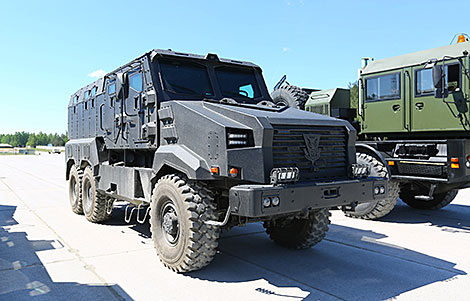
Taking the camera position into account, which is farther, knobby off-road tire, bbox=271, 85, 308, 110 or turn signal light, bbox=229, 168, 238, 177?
knobby off-road tire, bbox=271, 85, 308, 110

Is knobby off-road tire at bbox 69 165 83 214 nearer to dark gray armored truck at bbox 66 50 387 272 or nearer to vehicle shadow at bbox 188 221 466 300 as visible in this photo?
dark gray armored truck at bbox 66 50 387 272

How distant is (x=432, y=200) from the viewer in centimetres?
938

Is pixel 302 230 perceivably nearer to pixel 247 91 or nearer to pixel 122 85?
pixel 247 91

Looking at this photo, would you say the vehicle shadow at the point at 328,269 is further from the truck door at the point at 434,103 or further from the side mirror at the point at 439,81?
the side mirror at the point at 439,81

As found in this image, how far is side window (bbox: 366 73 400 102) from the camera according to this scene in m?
8.22

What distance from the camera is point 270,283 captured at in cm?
450

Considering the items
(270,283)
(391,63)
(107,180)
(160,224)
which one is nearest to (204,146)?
(160,224)

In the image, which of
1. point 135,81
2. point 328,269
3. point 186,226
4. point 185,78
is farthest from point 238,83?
point 328,269

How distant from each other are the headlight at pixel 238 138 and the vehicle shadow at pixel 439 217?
486cm

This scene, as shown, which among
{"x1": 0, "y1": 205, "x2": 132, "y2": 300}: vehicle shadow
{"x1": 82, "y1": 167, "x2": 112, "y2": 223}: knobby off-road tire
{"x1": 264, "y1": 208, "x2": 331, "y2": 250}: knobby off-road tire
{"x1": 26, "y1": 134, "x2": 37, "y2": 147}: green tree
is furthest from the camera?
{"x1": 26, "y1": 134, "x2": 37, "y2": 147}: green tree

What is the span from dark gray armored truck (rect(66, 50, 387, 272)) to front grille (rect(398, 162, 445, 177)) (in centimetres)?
266

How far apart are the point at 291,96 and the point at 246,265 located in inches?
244

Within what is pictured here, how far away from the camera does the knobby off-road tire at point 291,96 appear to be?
10438 mm

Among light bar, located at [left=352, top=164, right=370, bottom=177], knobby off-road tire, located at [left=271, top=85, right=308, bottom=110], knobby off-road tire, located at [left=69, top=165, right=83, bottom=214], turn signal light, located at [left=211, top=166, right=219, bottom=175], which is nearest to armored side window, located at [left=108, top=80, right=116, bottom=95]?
knobby off-road tire, located at [left=69, top=165, right=83, bottom=214]
